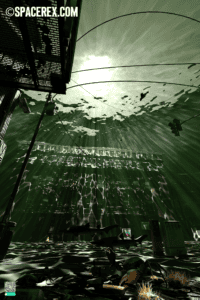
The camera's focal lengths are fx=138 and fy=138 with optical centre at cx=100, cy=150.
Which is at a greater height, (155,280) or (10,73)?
(10,73)

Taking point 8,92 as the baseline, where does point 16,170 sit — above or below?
above

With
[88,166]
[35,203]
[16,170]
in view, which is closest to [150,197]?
[88,166]

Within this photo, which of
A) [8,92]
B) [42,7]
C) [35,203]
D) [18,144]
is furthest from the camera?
[18,144]

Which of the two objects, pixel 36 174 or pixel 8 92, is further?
pixel 36 174

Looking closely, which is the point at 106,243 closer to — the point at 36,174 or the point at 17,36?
the point at 17,36

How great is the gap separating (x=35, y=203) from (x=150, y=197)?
1997cm

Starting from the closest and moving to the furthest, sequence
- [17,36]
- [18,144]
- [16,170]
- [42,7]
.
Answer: [42,7]
[17,36]
[16,170]
[18,144]

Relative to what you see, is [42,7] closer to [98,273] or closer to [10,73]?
[10,73]

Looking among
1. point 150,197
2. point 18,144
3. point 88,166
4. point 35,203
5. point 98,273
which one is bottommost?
point 98,273

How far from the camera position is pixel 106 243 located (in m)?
3.04

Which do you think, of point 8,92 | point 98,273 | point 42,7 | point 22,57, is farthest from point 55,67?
point 98,273

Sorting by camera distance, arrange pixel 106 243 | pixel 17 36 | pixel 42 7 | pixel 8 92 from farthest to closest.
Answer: pixel 8 92 → pixel 17 36 → pixel 106 243 → pixel 42 7

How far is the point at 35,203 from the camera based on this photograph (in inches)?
869

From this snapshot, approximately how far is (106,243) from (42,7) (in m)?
5.17
